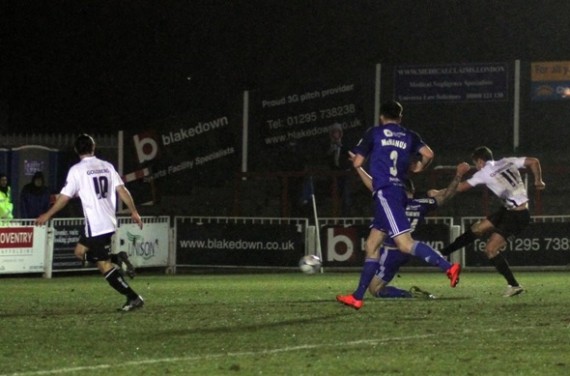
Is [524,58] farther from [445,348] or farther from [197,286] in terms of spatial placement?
[445,348]

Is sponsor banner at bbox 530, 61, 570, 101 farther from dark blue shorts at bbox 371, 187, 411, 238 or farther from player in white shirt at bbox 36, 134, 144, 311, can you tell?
player in white shirt at bbox 36, 134, 144, 311

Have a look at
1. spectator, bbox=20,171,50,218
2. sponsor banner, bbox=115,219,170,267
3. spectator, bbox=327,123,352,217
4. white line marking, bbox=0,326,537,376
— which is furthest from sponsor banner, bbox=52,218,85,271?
white line marking, bbox=0,326,537,376

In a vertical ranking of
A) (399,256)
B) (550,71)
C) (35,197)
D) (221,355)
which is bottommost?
(221,355)

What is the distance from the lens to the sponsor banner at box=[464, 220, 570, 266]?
2597cm

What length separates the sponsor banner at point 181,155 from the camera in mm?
32562

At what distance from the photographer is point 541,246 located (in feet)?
85.4

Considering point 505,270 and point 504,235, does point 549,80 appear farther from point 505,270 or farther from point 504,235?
point 505,270

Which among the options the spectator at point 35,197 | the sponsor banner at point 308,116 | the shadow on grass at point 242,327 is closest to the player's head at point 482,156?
the shadow on grass at point 242,327

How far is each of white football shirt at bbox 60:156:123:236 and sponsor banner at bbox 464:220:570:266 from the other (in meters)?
12.4

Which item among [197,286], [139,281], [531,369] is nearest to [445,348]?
[531,369]

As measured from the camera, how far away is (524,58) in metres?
43.2

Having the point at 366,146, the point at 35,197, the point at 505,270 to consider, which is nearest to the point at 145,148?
the point at 35,197

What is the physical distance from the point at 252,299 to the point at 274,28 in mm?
28654

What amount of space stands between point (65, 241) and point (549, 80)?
589 inches
